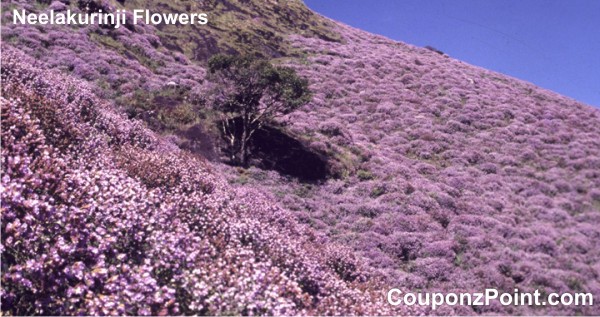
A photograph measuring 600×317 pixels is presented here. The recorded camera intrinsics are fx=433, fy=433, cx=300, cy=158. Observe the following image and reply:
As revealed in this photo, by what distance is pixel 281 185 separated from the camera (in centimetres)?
2369

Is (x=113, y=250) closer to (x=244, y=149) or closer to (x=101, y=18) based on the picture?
(x=244, y=149)

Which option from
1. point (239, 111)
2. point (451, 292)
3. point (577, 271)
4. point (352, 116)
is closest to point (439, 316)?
point (451, 292)

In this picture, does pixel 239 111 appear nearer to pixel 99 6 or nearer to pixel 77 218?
pixel 99 6

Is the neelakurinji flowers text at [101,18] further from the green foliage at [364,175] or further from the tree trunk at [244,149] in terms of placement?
the green foliage at [364,175]

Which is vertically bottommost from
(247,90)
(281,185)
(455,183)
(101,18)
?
(281,185)

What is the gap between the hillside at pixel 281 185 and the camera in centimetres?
636

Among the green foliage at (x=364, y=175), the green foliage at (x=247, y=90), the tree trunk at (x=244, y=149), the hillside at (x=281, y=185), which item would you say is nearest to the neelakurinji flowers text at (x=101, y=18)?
the hillside at (x=281, y=185)

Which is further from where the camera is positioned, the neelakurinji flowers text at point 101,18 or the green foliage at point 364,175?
the neelakurinji flowers text at point 101,18

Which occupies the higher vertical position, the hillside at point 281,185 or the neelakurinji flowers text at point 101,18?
the neelakurinji flowers text at point 101,18

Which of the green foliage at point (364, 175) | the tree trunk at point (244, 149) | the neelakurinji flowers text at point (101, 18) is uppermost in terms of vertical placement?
the neelakurinji flowers text at point (101, 18)

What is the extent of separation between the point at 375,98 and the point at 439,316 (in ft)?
93.7

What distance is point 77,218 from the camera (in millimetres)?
6320

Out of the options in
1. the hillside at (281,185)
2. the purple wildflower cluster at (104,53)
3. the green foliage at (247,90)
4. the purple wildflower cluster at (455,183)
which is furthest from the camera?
the purple wildflower cluster at (104,53)

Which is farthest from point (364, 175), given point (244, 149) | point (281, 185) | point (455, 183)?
point (244, 149)
